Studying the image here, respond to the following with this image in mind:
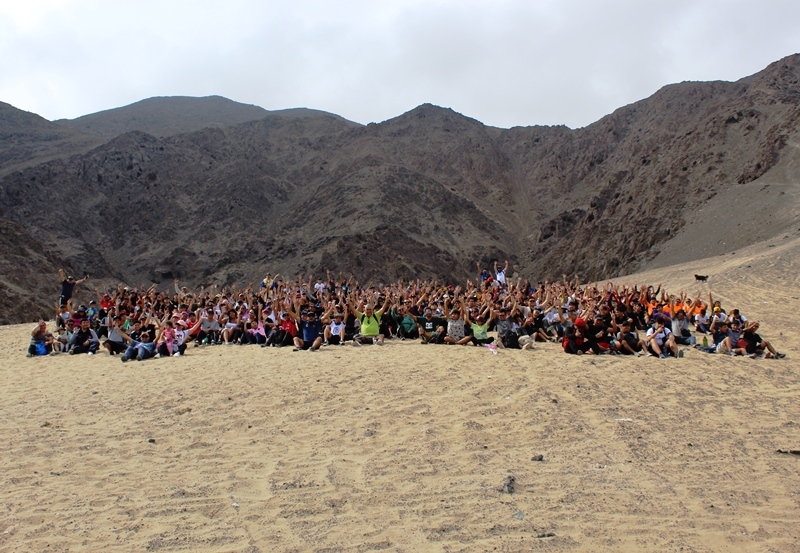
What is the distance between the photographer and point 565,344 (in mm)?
12266

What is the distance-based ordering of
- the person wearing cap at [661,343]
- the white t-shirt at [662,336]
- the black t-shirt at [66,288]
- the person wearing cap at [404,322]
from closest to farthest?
the person wearing cap at [661,343], the white t-shirt at [662,336], the person wearing cap at [404,322], the black t-shirt at [66,288]

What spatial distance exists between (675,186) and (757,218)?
400 inches

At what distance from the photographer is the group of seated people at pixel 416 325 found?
486 inches

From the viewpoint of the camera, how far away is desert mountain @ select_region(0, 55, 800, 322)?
42.9 metres

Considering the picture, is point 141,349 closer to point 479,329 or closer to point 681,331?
point 479,329

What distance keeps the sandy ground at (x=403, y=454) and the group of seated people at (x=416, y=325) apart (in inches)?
36.4

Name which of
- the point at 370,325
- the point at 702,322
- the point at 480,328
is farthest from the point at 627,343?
the point at 370,325

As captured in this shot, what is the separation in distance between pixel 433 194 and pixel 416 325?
149 feet

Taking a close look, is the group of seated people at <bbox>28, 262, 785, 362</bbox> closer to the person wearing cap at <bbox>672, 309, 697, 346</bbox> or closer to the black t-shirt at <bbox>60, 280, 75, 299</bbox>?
the person wearing cap at <bbox>672, 309, 697, 346</bbox>

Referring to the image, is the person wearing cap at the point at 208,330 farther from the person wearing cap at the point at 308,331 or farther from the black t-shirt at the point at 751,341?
the black t-shirt at the point at 751,341

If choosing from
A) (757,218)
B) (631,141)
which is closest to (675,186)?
(757,218)

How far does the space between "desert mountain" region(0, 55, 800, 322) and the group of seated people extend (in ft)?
72.4

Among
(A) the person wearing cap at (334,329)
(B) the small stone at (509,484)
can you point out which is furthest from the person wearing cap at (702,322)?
(B) the small stone at (509,484)

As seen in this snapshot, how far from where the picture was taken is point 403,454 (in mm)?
6668
